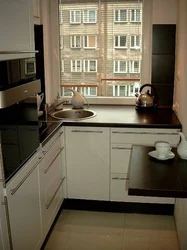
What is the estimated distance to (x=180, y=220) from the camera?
2.60 meters

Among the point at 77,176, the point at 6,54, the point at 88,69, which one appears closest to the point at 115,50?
the point at 88,69

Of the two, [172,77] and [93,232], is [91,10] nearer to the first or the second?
[172,77]

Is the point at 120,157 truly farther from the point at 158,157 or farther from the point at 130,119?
the point at 158,157

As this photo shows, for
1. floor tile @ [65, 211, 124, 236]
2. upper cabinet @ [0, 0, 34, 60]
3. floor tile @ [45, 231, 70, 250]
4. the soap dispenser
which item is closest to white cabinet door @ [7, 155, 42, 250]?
floor tile @ [45, 231, 70, 250]

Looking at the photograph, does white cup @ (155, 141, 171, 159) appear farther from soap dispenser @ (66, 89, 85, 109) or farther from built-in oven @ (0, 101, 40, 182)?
soap dispenser @ (66, 89, 85, 109)

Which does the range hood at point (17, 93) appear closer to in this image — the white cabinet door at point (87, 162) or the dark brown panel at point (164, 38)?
the white cabinet door at point (87, 162)

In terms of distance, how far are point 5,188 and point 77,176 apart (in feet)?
4.51

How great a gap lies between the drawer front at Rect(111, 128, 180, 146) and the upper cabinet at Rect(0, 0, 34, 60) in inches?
45.0

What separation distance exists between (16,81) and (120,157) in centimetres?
145

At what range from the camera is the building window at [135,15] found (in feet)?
11.3

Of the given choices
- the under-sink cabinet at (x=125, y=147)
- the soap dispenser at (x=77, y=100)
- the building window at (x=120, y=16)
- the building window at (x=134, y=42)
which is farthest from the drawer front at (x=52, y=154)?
the building window at (x=120, y=16)

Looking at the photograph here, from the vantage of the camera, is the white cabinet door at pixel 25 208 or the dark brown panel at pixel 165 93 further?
the dark brown panel at pixel 165 93

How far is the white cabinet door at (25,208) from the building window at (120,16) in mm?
1992

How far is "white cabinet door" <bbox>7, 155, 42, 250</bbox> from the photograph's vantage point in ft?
6.10
